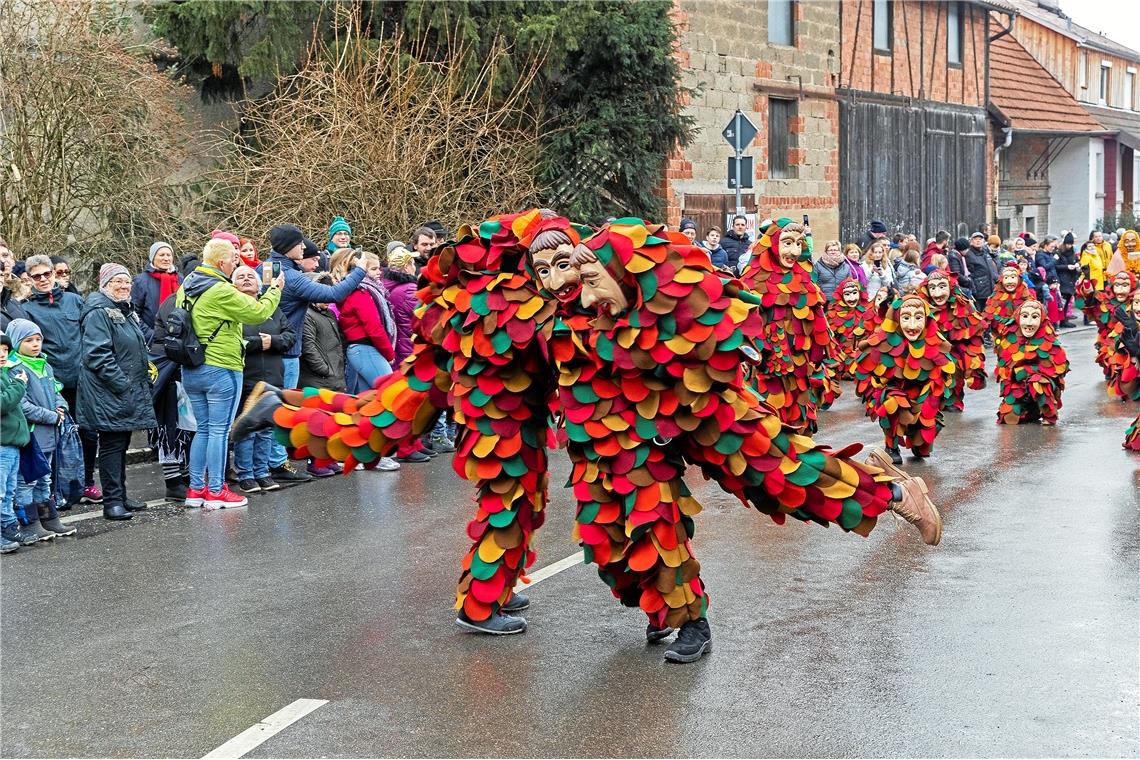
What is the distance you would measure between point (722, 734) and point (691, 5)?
1961 cm

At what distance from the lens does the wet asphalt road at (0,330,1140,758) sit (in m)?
5.13

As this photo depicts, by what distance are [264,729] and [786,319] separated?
7016mm

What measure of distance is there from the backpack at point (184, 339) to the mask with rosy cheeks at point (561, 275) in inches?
158

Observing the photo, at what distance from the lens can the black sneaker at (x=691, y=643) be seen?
5961 millimetres

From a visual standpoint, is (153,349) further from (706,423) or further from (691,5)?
(691,5)

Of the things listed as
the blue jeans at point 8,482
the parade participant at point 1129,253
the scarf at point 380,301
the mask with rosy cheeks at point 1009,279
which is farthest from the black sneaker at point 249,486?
the parade participant at point 1129,253

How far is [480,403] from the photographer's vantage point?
20.5 feet

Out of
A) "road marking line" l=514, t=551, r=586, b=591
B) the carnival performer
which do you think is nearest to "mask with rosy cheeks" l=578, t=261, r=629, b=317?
"road marking line" l=514, t=551, r=586, b=591

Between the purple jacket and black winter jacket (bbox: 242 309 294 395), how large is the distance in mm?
1622

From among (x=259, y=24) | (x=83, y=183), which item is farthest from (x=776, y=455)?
(x=259, y=24)

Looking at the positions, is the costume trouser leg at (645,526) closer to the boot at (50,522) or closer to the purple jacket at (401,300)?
the boot at (50,522)

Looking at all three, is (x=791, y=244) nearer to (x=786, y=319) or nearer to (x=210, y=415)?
(x=786, y=319)

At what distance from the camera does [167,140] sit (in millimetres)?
15945

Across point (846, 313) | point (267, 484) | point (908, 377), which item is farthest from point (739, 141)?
point (267, 484)
